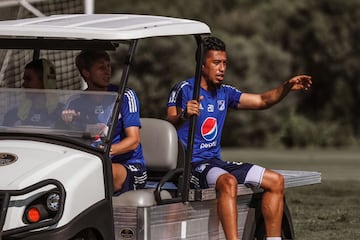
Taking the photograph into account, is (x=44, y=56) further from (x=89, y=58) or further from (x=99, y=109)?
(x=99, y=109)

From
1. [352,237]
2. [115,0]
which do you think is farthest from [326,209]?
[115,0]

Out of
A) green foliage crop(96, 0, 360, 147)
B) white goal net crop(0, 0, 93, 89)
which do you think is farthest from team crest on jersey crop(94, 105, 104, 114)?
green foliage crop(96, 0, 360, 147)

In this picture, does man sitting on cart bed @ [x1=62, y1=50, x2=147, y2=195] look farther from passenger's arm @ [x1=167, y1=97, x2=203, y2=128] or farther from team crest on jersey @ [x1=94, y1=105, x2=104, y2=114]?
passenger's arm @ [x1=167, y1=97, x2=203, y2=128]

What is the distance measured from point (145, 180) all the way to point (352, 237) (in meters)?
3.08

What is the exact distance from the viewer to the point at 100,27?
20.2 ft

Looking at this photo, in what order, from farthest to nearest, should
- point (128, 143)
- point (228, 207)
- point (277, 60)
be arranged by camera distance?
point (277, 60) < point (228, 207) < point (128, 143)

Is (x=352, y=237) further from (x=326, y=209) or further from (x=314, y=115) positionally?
(x=314, y=115)

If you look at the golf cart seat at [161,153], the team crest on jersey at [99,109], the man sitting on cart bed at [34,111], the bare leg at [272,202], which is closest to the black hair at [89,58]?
the man sitting on cart bed at [34,111]

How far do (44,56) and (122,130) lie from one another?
4.06 meters

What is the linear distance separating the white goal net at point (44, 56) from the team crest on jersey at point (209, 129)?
3475 millimetres

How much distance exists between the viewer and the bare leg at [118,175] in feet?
20.6

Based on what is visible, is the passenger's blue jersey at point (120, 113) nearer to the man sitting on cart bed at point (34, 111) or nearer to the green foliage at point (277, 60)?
the man sitting on cart bed at point (34, 111)

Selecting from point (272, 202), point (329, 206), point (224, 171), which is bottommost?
point (329, 206)

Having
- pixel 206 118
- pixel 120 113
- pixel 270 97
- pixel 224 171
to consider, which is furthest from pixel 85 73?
pixel 270 97
